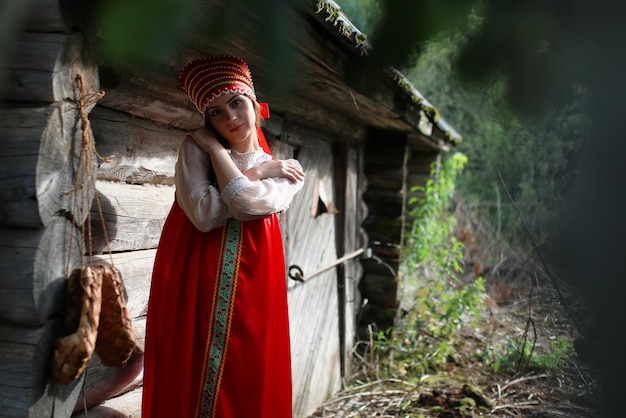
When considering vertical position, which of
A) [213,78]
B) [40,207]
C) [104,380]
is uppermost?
[213,78]

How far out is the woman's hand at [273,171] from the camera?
1778 millimetres

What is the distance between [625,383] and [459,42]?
0.44 m

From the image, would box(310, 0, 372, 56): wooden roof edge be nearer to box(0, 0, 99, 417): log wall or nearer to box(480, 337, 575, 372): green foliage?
box(0, 0, 99, 417): log wall

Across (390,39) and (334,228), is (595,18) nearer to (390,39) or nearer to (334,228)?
(390,39)

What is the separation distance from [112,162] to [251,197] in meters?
0.49

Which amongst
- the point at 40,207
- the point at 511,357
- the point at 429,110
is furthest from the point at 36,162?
the point at 511,357

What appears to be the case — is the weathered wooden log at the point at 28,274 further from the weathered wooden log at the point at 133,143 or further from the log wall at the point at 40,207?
the weathered wooden log at the point at 133,143

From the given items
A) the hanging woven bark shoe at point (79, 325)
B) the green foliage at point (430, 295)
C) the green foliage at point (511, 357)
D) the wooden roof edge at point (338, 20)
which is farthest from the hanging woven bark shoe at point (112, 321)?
the green foliage at point (430, 295)

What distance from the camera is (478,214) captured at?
28.3ft

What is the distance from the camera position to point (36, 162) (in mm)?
1243

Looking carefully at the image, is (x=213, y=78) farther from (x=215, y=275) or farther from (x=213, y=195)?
(x=215, y=275)

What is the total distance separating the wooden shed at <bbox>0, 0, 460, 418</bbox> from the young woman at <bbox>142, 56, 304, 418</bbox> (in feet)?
0.61

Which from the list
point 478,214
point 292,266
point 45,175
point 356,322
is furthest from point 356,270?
point 478,214

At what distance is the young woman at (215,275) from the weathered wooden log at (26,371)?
39 centimetres
